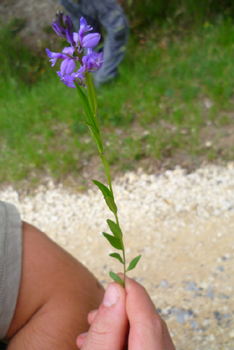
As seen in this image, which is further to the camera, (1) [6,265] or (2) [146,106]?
(2) [146,106]

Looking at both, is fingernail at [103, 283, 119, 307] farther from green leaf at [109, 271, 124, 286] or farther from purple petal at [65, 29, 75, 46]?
purple petal at [65, 29, 75, 46]

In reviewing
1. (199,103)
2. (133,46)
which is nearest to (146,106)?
(199,103)

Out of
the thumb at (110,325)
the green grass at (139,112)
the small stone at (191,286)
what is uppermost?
the thumb at (110,325)

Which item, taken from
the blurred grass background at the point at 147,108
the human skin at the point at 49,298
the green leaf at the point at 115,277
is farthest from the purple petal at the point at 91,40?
the blurred grass background at the point at 147,108

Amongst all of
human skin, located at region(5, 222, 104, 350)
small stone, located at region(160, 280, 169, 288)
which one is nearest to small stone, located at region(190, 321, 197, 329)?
small stone, located at region(160, 280, 169, 288)

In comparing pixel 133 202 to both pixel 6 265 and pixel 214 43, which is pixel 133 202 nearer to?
pixel 6 265

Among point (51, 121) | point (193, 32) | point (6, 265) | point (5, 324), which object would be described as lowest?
point (51, 121)

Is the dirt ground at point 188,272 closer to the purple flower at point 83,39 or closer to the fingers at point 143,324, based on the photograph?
the fingers at point 143,324
